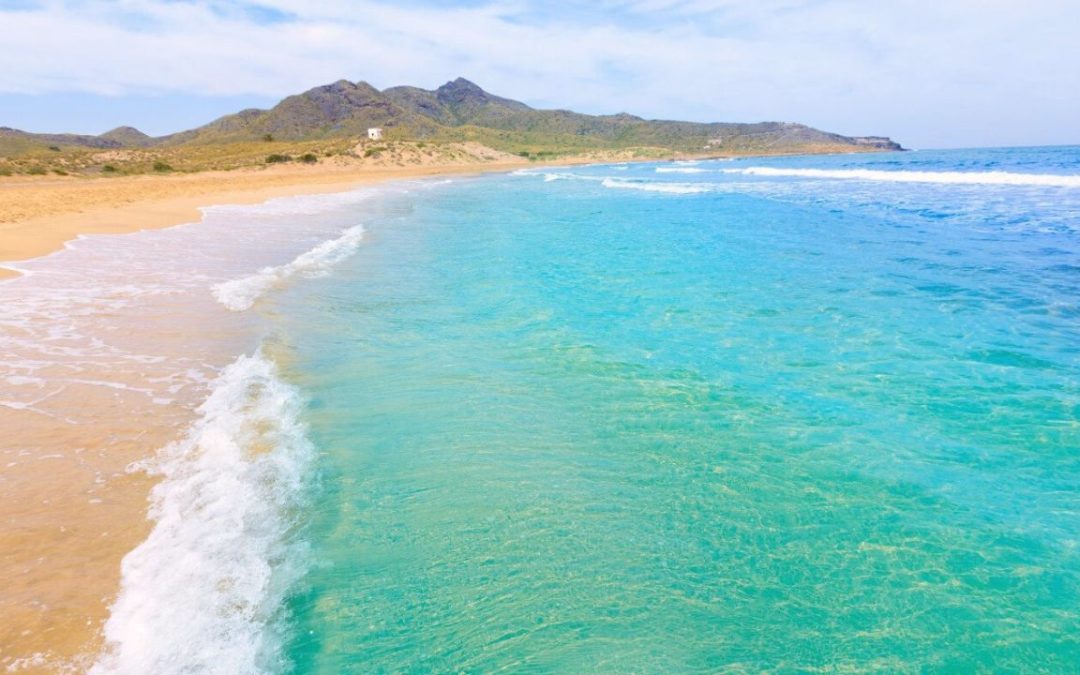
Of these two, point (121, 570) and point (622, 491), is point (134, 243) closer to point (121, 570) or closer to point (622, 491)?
point (121, 570)

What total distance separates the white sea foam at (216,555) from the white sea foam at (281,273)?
5.70 metres

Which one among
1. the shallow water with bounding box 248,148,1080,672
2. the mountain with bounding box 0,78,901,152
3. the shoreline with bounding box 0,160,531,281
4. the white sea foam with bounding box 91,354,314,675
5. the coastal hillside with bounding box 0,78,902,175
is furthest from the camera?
the mountain with bounding box 0,78,901,152

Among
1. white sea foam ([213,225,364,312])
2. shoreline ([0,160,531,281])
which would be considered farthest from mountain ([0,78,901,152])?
white sea foam ([213,225,364,312])

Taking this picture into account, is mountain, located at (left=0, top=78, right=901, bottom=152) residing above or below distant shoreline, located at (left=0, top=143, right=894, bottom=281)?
above

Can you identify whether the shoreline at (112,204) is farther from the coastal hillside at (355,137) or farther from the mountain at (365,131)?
the mountain at (365,131)

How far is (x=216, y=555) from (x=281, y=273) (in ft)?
37.1

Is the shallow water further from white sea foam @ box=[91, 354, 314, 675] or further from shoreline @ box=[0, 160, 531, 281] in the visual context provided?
shoreline @ box=[0, 160, 531, 281]

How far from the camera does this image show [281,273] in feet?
48.2

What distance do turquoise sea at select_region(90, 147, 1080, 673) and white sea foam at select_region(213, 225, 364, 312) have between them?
170 millimetres

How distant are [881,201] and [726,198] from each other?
8058 mm

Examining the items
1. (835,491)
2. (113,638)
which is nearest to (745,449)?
(835,491)

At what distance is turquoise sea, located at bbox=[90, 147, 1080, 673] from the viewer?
379cm

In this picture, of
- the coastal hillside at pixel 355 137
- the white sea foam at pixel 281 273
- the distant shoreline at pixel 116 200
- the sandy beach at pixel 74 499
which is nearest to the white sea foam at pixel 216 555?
the sandy beach at pixel 74 499

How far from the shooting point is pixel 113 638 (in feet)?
12.0
